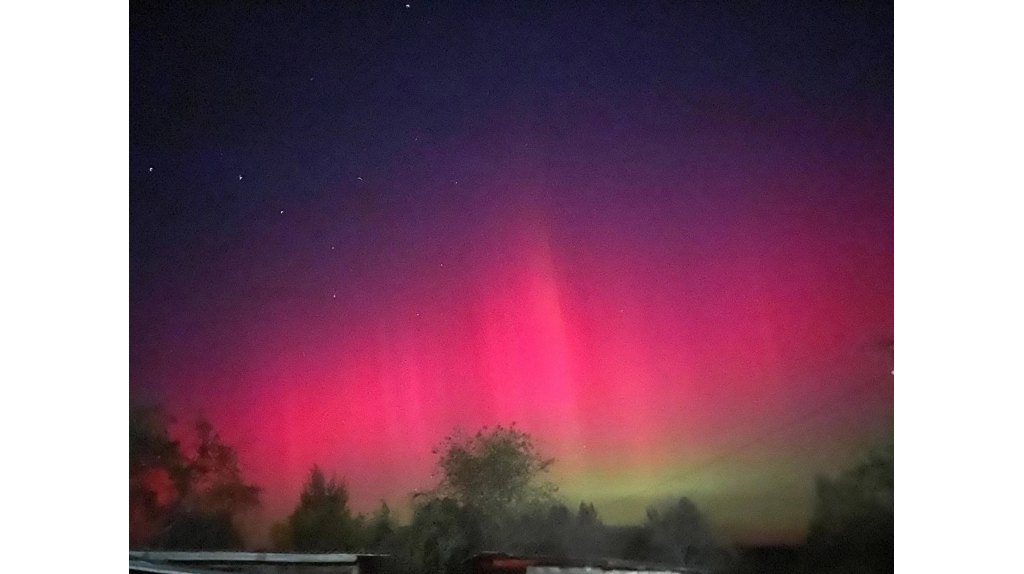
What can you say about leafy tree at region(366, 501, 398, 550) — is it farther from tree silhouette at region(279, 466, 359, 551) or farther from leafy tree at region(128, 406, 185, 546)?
leafy tree at region(128, 406, 185, 546)

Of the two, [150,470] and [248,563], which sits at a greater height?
[150,470]

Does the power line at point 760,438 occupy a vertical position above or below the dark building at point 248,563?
above

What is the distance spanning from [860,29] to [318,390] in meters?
1.23

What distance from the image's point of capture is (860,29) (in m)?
1.60

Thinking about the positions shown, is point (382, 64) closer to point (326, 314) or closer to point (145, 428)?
point (326, 314)

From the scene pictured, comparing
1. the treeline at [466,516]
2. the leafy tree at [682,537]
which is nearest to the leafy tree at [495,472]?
the treeline at [466,516]

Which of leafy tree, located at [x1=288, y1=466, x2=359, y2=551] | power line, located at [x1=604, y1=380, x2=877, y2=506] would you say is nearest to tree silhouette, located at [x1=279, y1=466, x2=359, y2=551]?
leafy tree, located at [x1=288, y1=466, x2=359, y2=551]

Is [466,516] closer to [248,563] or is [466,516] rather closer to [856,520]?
[248,563]

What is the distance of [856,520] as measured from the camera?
156 cm

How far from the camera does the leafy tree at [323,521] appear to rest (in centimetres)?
166

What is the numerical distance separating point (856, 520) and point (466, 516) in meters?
0.71

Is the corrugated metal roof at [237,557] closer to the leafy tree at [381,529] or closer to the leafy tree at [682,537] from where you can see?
the leafy tree at [381,529]

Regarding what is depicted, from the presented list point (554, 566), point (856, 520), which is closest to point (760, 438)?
point (856, 520)
